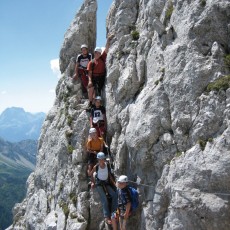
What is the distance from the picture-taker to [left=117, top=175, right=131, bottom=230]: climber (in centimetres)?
1820

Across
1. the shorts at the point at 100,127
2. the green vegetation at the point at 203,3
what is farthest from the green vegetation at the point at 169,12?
the shorts at the point at 100,127

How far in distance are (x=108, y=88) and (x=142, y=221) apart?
33.3 ft

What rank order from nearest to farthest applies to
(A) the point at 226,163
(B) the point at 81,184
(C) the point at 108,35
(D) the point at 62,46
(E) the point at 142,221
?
(A) the point at 226,163 → (E) the point at 142,221 → (B) the point at 81,184 → (C) the point at 108,35 → (D) the point at 62,46

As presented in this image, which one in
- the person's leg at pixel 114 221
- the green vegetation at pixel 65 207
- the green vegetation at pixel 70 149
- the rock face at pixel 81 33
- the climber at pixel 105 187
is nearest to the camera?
the person's leg at pixel 114 221

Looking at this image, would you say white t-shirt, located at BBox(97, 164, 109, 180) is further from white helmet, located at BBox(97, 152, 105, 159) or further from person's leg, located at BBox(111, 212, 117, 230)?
person's leg, located at BBox(111, 212, 117, 230)

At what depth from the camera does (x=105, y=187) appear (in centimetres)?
2081

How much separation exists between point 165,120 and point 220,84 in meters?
3.62

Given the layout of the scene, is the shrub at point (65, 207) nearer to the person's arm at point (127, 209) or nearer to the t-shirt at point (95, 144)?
the t-shirt at point (95, 144)

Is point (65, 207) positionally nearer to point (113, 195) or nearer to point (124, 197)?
point (113, 195)

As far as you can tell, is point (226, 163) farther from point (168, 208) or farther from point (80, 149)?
point (80, 149)

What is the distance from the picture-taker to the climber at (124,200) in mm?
18203

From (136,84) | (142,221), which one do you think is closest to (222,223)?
(142,221)

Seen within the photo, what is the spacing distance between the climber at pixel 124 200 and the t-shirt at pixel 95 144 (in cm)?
451

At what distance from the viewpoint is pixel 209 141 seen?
15.4m
